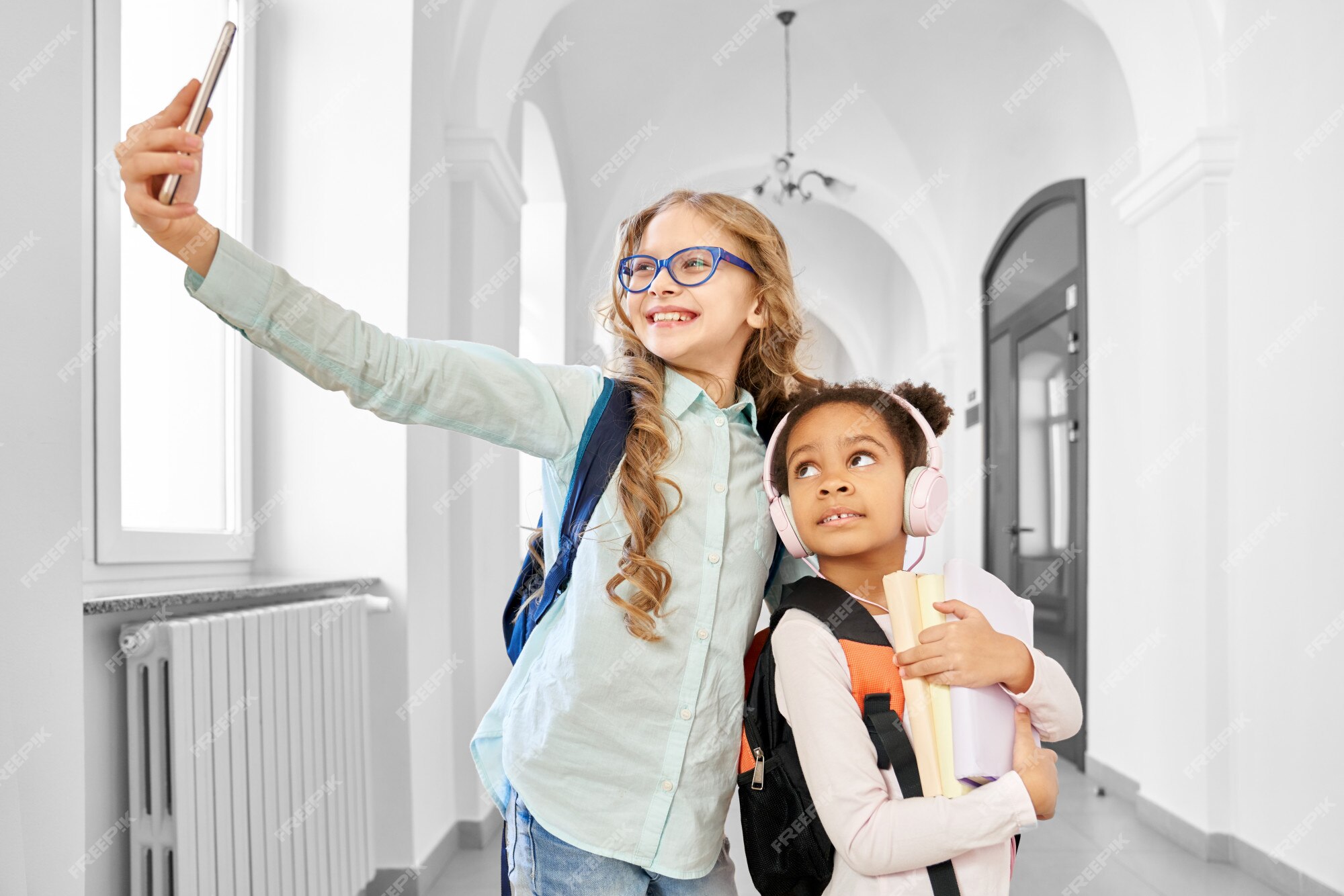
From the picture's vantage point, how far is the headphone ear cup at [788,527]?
137 centimetres

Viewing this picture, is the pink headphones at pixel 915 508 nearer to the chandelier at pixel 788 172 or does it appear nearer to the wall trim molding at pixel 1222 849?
the wall trim molding at pixel 1222 849

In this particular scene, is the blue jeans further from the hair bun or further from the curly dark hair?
the hair bun

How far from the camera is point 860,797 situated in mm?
1208

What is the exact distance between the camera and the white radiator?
1985mm

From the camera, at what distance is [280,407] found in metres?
3.25

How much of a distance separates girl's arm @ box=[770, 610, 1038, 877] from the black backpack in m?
0.02

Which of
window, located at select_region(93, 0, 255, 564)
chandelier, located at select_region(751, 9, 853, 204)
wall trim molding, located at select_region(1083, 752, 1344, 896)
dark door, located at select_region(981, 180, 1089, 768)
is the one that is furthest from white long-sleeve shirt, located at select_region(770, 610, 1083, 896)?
chandelier, located at select_region(751, 9, 853, 204)

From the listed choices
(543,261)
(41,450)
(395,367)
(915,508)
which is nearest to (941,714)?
(915,508)

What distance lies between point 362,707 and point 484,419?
2062 mm

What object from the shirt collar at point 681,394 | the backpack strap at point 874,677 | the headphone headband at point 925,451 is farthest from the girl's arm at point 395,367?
the backpack strap at point 874,677

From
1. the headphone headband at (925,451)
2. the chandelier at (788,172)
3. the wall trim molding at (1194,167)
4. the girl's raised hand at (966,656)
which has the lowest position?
the girl's raised hand at (966,656)

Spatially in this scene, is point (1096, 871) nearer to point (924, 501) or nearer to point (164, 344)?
point (924, 501)

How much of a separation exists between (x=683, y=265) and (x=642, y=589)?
1.53 feet

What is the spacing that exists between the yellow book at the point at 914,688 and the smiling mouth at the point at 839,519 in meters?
0.10
